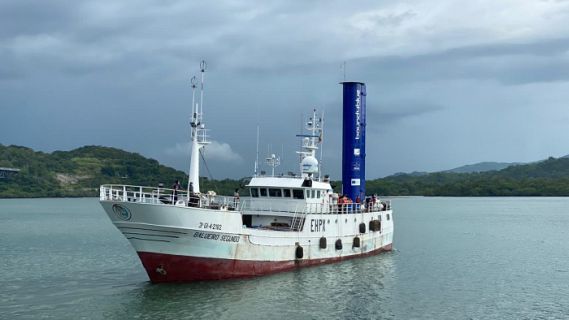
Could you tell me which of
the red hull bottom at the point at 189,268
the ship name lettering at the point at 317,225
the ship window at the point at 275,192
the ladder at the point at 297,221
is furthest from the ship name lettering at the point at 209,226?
the ship window at the point at 275,192

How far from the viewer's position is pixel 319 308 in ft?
90.5

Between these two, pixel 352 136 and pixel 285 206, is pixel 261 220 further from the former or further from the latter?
pixel 352 136

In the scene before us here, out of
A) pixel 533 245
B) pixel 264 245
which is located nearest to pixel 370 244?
pixel 264 245

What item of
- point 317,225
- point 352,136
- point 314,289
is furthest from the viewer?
point 352,136

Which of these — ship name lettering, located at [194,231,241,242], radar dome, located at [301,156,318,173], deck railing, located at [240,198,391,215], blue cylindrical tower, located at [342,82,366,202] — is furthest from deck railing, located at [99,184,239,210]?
blue cylindrical tower, located at [342,82,366,202]

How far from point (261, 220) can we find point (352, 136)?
12.0 m

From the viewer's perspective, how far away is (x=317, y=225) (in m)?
36.2

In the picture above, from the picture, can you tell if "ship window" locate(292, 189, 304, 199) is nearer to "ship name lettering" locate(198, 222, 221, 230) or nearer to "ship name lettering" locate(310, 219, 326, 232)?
"ship name lettering" locate(310, 219, 326, 232)

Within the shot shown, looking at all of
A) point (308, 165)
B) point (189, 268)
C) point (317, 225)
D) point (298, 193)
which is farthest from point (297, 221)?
point (189, 268)

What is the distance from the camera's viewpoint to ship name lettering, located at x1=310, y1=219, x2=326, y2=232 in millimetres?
35800

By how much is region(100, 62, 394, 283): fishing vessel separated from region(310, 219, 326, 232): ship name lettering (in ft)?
0.18

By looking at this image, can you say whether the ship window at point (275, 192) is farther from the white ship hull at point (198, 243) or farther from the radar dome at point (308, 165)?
the white ship hull at point (198, 243)

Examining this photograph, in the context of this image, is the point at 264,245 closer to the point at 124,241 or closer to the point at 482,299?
the point at 482,299

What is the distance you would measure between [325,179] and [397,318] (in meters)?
15.1
